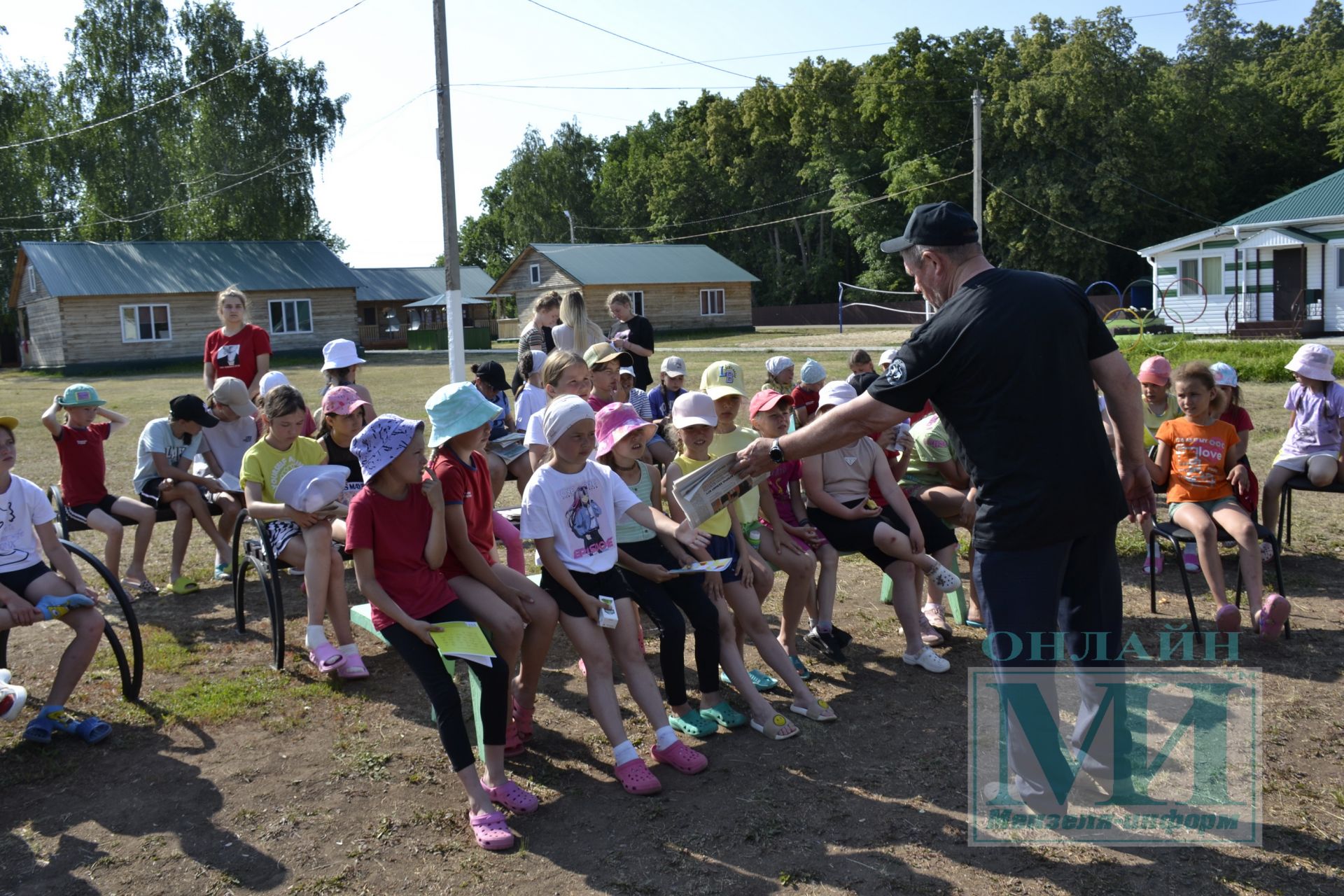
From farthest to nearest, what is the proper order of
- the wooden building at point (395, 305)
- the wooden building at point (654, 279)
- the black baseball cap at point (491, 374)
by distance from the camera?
the wooden building at point (395, 305), the wooden building at point (654, 279), the black baseball cap at point (491, 374)

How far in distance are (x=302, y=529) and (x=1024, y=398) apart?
368 centimetres

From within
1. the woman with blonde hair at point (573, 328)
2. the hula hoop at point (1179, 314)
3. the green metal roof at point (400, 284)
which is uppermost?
the green metal roof at point (400, 284)

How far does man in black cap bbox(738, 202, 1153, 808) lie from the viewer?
11.2 feet

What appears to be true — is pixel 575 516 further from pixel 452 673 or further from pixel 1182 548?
pixel 1182 548

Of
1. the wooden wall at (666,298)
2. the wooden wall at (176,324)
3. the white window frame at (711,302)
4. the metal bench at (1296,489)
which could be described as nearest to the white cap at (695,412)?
the metal bench at (1296,489)

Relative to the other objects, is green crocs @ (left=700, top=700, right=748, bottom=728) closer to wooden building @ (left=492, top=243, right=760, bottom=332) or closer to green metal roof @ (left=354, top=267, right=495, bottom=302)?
wooden building @ (left=492, top=243, right=760, bottom=332)

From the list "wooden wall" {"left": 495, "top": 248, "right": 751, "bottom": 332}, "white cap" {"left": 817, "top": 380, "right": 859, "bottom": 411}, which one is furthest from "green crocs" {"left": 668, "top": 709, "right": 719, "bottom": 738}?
"wooden wall" {"left": 495, "top": 248, "right": 751, "bottom": 332}

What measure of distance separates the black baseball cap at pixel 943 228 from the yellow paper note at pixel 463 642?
208 centimetres

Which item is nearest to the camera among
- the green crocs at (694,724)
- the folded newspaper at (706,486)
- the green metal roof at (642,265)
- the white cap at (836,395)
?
the folded newspaper at (706,486)

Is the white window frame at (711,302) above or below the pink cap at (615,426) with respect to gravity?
above

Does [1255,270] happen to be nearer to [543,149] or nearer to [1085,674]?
[1085,674]

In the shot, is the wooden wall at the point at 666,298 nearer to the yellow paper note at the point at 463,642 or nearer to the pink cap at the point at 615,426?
the pink cap at the point at 615,426

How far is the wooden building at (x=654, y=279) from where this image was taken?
49.0 m

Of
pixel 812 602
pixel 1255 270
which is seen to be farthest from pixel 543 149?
pixel 812 602
